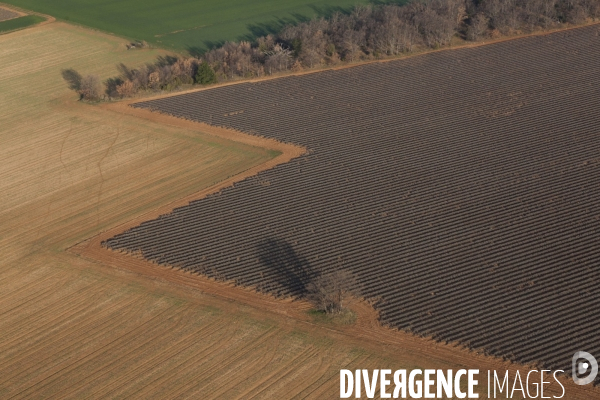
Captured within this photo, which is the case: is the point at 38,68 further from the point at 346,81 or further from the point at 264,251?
the point at 264,251

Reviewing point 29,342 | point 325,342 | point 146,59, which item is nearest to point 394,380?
point 325,342

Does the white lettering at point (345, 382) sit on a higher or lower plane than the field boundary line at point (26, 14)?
lower

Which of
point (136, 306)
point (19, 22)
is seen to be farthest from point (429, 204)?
point (19, 22)

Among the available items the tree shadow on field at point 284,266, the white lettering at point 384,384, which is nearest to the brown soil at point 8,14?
the tree shadow on field at point 284,266

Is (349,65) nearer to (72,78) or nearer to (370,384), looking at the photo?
(72,78)

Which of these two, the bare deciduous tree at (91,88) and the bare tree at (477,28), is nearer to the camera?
the bare deciduous tree at (91,88)

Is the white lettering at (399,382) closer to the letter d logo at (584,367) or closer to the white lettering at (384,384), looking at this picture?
the white lettering at (384,384)

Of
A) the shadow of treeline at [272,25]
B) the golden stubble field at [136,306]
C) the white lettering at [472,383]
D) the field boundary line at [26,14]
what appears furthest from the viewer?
Answer: the field boundary line at [26,14]
